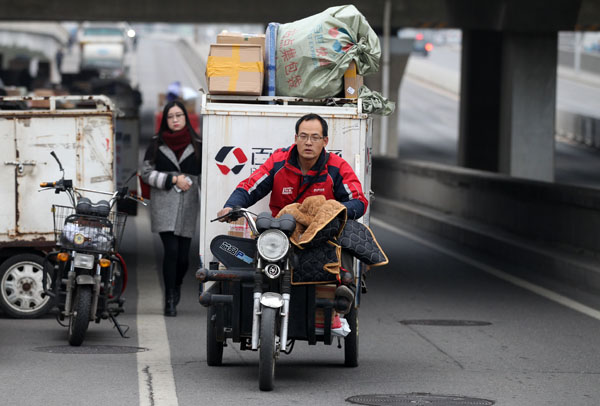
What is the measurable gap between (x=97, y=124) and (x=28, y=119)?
622mm

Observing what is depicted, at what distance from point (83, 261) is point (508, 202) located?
9415 mm

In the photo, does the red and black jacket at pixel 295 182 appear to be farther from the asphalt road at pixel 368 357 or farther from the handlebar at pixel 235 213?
the asphalt road at pixel 368 357

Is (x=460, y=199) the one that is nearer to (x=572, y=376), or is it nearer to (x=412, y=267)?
(x=412, y=267)

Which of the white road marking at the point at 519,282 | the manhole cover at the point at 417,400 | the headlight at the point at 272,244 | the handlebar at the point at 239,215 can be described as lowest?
the manhole cover at the point at 417,400

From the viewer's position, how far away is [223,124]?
32.3 feet

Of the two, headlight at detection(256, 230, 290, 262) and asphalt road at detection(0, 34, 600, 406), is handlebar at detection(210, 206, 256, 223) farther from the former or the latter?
asphalt road at detection(0, 34, 600, 406)

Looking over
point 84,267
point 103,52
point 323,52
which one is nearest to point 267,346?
point 84,267

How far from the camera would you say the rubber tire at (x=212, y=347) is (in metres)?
9.24

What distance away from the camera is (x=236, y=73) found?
10.0m

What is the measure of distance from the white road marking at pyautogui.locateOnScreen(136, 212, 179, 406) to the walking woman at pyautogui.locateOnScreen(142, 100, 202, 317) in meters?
0.50

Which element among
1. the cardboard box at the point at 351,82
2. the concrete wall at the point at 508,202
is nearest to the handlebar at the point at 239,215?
the cardboard box at the point at 351,82

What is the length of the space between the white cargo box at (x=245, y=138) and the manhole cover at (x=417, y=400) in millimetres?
1881

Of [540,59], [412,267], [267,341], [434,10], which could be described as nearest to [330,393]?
[267,341]

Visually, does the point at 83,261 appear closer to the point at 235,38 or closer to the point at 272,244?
the point at 235,38
